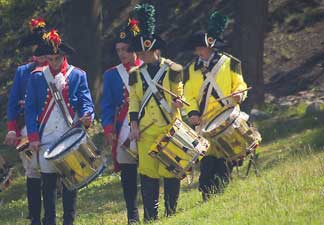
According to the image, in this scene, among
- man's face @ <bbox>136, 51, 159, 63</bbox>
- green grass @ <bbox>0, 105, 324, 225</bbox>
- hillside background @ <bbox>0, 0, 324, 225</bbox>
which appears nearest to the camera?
green grass @ <bbox>0, 105, 324, 225</bbox>

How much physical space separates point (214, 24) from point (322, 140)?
15.9 feet

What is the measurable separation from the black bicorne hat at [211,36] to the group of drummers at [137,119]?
0.04ft

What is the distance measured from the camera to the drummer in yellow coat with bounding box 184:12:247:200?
11156 millimetres

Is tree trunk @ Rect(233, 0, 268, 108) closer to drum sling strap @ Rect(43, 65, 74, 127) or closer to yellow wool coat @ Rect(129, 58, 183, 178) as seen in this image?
drum sling strap @ Rect(43, 65, 74, 127)

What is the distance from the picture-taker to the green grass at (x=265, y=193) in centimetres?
898

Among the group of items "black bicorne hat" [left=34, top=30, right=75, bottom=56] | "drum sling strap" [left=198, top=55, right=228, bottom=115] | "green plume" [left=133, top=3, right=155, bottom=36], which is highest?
"green plume" [left=133, top=3, right=155, bottom=36]

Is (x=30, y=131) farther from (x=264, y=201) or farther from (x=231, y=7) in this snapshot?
(x=231, y=7)

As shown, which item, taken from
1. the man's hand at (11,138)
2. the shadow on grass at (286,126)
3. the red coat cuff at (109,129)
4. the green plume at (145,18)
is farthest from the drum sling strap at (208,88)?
the shadow on grass at (286,126)

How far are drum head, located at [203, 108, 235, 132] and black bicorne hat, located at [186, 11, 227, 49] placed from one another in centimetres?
82

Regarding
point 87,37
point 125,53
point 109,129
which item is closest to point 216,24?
point 125,53

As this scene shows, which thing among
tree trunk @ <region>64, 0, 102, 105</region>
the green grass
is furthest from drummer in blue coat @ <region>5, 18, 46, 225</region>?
tree trunk @ <region>64, 0, 102, 105</region>

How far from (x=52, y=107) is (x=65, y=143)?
21.0 inches

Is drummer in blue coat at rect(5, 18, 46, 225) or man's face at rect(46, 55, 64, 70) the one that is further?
drummer in blue coat at rect(5, 18, 46, 225)

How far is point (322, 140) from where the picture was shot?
15617mm
